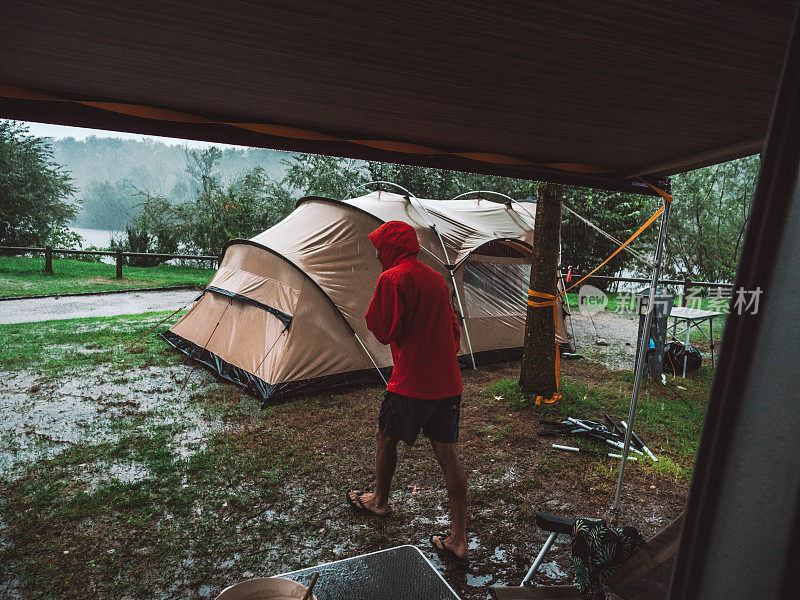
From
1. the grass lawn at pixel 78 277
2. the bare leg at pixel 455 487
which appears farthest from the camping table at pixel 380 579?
the grass lawn at pixel 78 277

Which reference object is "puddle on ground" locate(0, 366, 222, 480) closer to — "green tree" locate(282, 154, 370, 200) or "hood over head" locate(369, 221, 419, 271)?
"hood over head" locate(369, 221, 419, 271)

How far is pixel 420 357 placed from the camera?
259 centimetres

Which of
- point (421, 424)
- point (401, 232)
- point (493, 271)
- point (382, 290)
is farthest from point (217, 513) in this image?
point (493, 271)

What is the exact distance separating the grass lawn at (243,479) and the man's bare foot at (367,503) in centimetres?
6

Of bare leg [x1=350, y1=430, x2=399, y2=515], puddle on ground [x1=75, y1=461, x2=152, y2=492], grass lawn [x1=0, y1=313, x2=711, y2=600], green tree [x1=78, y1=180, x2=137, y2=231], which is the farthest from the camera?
green tree [x1=78, y1=180, x2=137, y2=231]

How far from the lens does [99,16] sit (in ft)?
4.27

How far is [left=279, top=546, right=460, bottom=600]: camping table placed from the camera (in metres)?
1.87

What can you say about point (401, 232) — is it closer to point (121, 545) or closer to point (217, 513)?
point (217, 513)

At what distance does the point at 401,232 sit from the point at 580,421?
10.1 feet

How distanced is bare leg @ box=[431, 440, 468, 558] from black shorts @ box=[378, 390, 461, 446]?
58mm

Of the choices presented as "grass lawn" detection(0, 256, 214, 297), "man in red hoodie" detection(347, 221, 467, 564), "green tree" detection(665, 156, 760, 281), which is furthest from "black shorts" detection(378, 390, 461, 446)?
"green tree" detection(665, 156, 760, 281)

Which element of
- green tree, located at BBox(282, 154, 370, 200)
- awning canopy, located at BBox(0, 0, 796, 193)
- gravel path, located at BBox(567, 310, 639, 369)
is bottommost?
gravel path, located at BBox(567, 310, 639, 369)

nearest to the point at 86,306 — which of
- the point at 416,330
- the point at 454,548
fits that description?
the point at 416,330

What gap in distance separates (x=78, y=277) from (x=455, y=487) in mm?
13520
